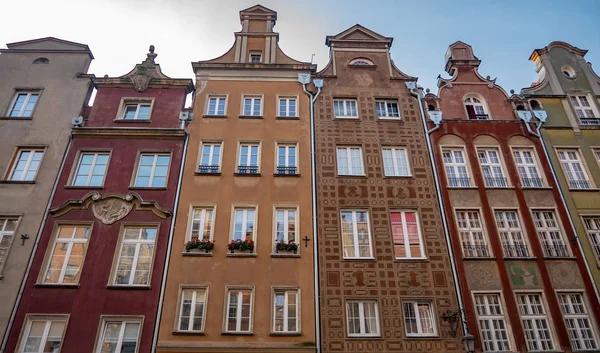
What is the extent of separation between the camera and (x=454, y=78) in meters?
22.9

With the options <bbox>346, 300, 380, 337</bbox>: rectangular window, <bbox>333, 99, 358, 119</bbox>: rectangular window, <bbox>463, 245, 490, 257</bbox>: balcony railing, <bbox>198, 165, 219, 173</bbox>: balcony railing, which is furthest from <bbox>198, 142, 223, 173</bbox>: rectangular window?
<bbox>463, 245, 490, 257</bbox>: balcony railing

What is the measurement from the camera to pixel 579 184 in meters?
19.7

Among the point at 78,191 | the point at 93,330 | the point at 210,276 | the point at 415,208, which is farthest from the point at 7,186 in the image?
the point at 415,208

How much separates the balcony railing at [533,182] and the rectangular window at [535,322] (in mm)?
5069

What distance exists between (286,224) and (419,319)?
20.9ft

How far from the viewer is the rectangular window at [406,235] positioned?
17.7 metres

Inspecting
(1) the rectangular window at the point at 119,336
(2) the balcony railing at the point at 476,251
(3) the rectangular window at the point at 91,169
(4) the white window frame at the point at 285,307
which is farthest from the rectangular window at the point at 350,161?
(3) the rectangular window at the point at 91,169

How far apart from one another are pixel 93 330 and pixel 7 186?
7861 mm

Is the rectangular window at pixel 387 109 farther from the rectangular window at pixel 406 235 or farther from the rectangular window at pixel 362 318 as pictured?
the rectangular window at pixel 362 318

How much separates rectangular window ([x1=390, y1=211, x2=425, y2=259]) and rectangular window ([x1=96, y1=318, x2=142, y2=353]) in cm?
1031

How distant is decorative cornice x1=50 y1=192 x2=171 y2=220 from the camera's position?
17938mm

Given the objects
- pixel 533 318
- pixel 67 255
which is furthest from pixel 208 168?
pixel 533 318

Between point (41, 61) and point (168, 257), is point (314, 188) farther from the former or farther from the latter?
point (41, 61)

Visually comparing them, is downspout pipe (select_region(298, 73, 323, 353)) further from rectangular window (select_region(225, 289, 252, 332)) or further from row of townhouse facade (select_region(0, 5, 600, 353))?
rectangular window (select_region(225, 289, 252, 332))
